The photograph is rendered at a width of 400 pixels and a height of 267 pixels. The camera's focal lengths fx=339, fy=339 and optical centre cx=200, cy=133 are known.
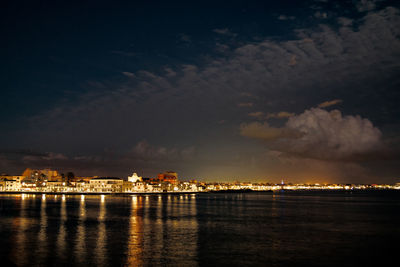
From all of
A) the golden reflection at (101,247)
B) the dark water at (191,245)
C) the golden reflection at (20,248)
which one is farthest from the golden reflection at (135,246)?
the golden reflection at (20,248)

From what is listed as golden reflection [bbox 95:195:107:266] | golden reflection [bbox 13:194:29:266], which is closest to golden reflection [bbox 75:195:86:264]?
golden reflection [bbox 95:195:107:266]

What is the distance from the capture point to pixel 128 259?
27.5 metres

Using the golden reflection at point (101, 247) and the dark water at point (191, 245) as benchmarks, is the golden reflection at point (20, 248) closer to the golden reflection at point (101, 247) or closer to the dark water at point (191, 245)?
the dark water at point (191, 245)

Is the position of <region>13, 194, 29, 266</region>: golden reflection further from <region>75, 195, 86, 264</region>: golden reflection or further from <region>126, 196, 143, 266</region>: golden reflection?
<region>126, 196, 143, 266</region>: golden reflection

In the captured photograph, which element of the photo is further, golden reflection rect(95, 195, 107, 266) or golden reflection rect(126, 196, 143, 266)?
golden reflection rect(126, 196, 143, 266)

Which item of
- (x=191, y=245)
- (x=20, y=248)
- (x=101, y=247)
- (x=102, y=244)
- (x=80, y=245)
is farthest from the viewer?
(x=191, y=245)

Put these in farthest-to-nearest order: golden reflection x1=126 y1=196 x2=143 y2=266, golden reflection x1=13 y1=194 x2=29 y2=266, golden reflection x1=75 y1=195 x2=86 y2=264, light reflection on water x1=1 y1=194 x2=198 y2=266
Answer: golden reflection x1=75 y1=195 x2=86 y2=264, light reflection on water x1=1 y1=194 x2=198 y2=266, golden reflection x1=126 y1=196 x2=143 y2=266, golden reflection x1=13 y1=194 x2=29 y2=266

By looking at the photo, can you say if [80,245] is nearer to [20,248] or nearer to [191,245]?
[20,248]

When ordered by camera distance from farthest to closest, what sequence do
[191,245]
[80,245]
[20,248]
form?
1. [191,245]
2. [80,245]
3. [20,248]

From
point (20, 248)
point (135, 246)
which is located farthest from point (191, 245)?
point (20, 248)

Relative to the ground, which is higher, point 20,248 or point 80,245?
point 20,248

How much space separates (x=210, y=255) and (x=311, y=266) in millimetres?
8516

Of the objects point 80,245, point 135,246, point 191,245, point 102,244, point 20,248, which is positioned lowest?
point 191,245

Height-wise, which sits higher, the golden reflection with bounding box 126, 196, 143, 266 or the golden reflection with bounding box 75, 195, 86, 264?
the golden reflection with bounding box 75, 195, 86, 264
